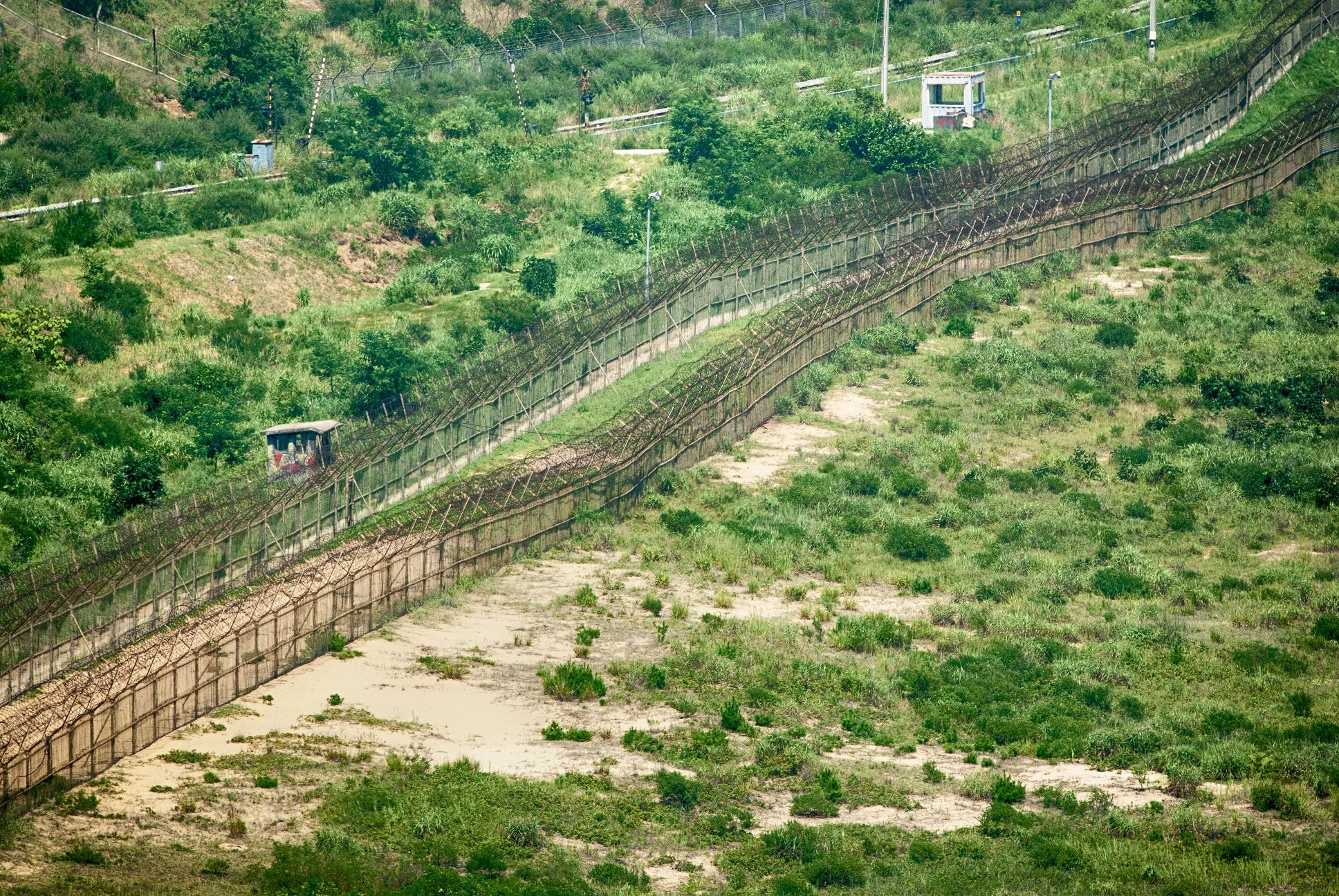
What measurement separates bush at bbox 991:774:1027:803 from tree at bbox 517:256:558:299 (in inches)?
1720

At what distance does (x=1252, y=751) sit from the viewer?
4516cm

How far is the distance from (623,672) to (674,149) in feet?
175

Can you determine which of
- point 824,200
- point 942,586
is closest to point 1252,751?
point 942,586

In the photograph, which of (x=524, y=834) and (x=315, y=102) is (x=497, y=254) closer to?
(x=315, y=102)

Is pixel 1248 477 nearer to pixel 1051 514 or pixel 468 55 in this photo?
pixel 1051 514

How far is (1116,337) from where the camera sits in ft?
258

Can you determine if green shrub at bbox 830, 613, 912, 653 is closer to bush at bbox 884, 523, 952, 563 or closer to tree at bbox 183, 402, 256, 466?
bush at bbox 884, 523, 952, 563

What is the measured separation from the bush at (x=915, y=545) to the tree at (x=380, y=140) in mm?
43761

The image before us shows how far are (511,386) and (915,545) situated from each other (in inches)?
647

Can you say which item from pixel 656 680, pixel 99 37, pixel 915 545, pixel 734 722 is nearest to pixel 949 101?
pixel 915 545

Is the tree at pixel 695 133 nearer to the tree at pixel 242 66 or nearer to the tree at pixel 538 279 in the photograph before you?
the tree at pixel 538 279

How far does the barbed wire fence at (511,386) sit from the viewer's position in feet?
169

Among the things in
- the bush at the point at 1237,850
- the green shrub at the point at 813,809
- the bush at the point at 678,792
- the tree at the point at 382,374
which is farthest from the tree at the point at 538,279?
the bush at the point at 1237,850

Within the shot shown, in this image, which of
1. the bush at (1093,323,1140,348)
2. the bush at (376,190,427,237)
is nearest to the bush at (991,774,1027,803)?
the bush at (1093,323,1140,348)
